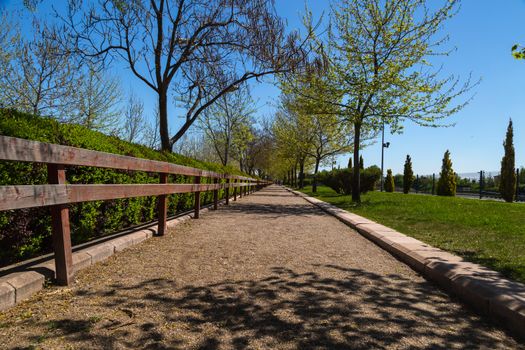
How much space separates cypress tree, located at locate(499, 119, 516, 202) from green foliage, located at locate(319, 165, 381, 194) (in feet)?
36.4

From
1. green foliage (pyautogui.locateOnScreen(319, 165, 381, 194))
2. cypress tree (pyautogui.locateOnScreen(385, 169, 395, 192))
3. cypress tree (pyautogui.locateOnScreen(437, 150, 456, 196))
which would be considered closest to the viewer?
green foliage (pyautogui.locateOnScreen(319, 165, 381, 194))

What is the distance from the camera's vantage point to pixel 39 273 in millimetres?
2943

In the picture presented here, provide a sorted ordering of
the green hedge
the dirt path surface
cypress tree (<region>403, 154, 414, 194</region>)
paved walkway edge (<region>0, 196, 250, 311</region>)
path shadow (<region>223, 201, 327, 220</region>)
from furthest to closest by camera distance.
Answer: cypress tree (<region>403, 154, 414, 194</region>) < path shadow (<region>223, 201, 327, 220</region>) < the green hedge < paved walkway edge (<region>0, 196, 250, 311</region>) < the dirt path surface

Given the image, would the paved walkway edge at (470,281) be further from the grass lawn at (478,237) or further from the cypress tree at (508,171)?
the cypress tree at (508,171)

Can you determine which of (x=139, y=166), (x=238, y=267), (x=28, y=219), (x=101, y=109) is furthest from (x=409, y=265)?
(x=101, y=109)

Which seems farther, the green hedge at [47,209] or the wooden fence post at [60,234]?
the green hedge at [47,209]

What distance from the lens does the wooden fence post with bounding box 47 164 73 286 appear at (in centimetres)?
294

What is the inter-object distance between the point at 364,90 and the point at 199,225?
387 inches

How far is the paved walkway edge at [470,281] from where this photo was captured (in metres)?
2.72

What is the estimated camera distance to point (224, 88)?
16.1 meters

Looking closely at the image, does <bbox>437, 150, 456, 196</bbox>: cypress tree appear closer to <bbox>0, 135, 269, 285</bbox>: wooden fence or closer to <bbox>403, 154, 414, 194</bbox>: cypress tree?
<bbox>403, 154, 414, 194</bbox>: cypress tree

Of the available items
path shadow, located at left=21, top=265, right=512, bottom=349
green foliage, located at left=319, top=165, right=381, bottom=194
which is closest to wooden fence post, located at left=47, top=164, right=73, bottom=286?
path shadow, located at left=21, top=265, right=512, bottom=349

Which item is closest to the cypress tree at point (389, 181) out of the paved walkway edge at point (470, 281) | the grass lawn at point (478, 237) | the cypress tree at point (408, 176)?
the cypress tree at point (408, 176)

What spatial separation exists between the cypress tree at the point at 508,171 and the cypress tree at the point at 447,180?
334 centimetres
